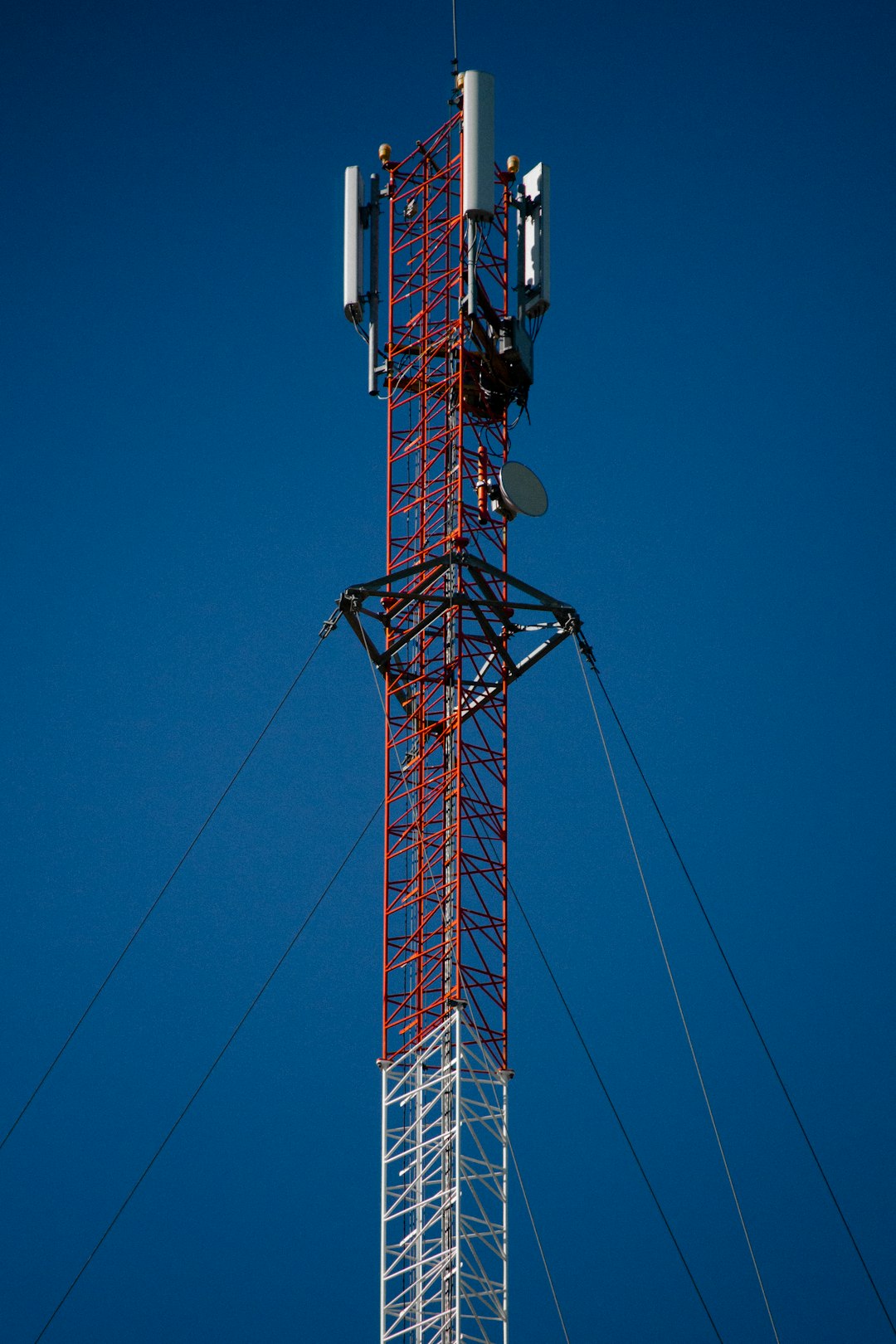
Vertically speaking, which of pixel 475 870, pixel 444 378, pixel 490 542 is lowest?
pixel 475 870

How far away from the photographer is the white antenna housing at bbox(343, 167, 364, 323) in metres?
44.4

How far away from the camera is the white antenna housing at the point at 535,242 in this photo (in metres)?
44.1

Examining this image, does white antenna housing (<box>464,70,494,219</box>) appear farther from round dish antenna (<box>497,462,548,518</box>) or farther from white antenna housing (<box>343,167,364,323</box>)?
round dish antenna (<box>497,462,548,518</box>)

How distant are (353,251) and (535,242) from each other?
3417mm

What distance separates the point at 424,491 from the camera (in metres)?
43.8

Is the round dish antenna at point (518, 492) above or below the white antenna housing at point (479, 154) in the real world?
below

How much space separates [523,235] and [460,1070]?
15532 mm

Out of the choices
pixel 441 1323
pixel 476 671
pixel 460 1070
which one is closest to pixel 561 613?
pixel 476 671

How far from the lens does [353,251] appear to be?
4466 centimetres

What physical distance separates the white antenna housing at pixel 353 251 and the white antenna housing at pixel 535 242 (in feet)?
10.0

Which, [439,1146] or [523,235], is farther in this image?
[523,235]

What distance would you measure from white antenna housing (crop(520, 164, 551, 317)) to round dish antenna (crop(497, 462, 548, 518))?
317 centimetres

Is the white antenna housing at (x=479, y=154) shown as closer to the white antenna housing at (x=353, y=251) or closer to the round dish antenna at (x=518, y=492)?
the white antenna housing at (x=353, y=251)

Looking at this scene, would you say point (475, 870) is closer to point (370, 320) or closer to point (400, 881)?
point (400, 881)
